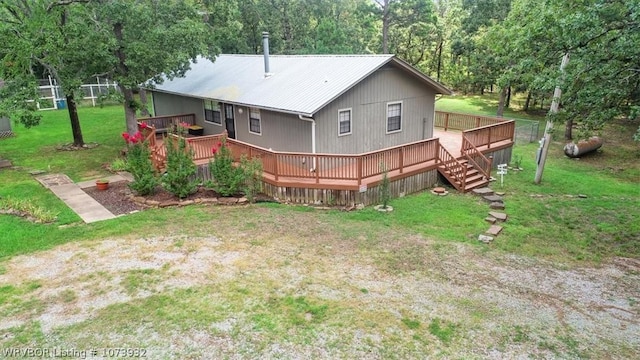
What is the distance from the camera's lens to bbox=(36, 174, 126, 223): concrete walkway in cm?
1107

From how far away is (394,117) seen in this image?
1536cm

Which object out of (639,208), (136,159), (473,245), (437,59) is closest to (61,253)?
(136,159)

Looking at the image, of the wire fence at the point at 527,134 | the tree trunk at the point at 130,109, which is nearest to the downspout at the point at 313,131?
the tree trunk at the point at 130,109

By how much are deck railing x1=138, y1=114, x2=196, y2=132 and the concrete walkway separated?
12.3 ft

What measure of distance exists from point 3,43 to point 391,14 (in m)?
28.2

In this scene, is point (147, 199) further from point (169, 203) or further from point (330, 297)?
point (330, 297)

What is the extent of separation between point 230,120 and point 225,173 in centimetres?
518

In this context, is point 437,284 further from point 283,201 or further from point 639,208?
point 639,208

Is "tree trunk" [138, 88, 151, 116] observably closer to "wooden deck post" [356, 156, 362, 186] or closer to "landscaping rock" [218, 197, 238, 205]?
"landscaping rock" [218, 197, 238, 205]

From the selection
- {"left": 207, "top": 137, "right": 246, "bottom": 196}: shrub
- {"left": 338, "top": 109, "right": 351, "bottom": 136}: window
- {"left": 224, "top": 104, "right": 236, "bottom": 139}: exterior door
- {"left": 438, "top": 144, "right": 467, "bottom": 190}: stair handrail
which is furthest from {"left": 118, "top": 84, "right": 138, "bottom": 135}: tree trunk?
{"left": 438, "top": 144, "right": 467, "bottom": 190}: stair handrail

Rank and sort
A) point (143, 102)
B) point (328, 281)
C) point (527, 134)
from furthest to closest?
point (143, 102)
point (527, 134)
point (328, 281)

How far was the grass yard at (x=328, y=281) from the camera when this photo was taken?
6.01 meters

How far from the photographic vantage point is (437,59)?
4416 cm

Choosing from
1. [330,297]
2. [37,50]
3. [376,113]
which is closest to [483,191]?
[376,113]
